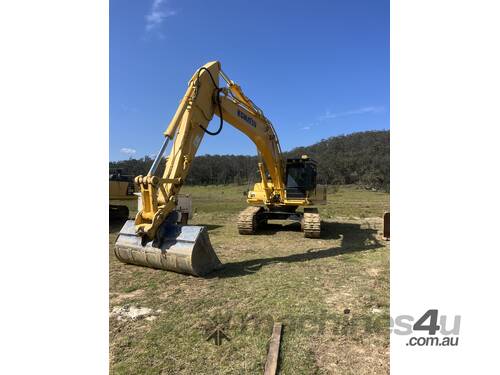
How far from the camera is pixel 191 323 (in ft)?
13.4

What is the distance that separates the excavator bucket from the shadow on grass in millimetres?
335

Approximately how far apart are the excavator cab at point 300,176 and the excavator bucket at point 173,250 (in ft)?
17.2

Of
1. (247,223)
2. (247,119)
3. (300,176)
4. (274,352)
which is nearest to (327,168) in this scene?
(300,176)

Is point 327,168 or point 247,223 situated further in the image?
point 327,168

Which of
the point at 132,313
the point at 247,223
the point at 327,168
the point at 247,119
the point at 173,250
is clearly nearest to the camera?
the point at 132,313

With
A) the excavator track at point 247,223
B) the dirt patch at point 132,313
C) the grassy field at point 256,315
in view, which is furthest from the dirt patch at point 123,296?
the excavator track at point 247,223

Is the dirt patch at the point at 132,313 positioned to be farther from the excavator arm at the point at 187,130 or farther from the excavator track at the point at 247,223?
the excavator track at the point at 247,223

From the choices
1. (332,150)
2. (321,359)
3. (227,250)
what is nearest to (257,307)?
(321,359)

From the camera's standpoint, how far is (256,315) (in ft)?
14.0

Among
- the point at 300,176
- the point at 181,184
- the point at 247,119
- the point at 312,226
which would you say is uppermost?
the point at 247,119

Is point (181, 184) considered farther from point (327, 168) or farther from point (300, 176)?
point (327, 168)

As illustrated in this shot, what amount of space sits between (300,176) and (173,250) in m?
6.42

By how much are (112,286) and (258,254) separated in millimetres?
3367

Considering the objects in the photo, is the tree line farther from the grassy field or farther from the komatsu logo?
the grassy field
